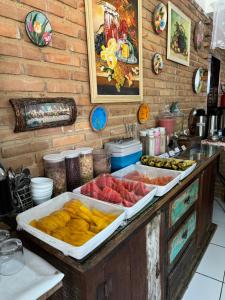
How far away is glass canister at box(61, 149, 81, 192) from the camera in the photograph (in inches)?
45.1

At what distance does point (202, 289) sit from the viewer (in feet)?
5.25

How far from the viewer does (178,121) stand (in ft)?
8.52

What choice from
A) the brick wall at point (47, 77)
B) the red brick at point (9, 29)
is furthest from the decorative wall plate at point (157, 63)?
the red brick at point (9, 29)

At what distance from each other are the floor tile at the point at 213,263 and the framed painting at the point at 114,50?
1577 millimetres

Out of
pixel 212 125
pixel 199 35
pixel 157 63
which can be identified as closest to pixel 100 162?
pixel 157 63

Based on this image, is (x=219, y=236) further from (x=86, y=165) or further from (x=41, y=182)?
(x=41, y=182)

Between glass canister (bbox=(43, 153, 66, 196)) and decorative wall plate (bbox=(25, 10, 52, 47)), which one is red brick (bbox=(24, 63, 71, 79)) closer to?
decorative wall plate (bbox=(25, 10, 52, 47))

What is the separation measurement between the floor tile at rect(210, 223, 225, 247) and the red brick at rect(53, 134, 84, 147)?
180cm

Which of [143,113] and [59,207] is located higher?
[143,113]

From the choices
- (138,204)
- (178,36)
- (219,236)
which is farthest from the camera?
(178,36)

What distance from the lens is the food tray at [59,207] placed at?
66 centimetres

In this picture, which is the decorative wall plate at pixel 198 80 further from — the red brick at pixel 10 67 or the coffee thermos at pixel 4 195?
the coffee thermos at pixel 4 195

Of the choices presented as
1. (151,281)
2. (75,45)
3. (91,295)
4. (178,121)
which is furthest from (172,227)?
(178,121)

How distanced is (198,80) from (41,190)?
287 cm
